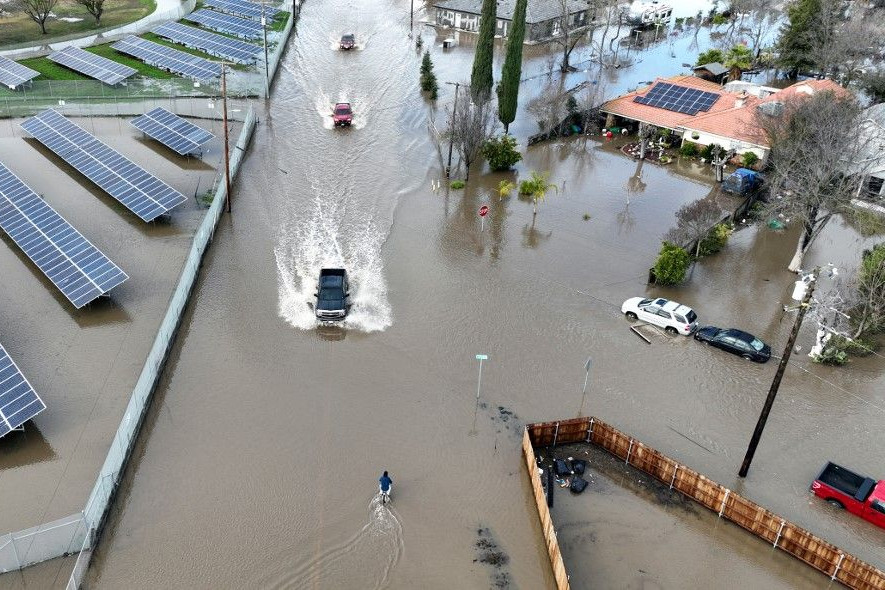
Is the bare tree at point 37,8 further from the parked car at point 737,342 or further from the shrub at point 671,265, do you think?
the parked car at point 737,342

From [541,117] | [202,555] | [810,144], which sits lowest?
[202,555]

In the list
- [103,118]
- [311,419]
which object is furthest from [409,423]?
[103,118]

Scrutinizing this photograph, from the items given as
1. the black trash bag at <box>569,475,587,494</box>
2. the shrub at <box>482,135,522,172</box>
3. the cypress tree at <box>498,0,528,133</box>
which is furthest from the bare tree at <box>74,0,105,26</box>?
the black trash bag at <box>569,475,587,494</box>

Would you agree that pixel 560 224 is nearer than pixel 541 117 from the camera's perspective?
Yes

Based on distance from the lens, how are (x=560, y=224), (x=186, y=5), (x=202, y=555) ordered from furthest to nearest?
(x=186, y=5)
(x=560, y=224)
(x=202, y=555)

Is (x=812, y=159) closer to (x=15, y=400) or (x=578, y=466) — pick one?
(x=578, y=466)

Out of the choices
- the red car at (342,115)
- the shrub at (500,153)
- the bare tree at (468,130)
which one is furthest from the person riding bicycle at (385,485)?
the red car at (342,115)

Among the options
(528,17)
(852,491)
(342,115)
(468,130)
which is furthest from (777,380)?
(528,17)

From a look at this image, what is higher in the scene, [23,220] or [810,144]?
[810,144]

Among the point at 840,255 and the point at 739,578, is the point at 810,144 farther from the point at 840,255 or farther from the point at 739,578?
the point at 739,578
